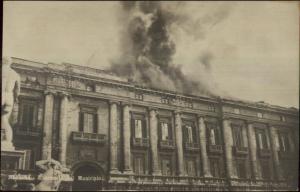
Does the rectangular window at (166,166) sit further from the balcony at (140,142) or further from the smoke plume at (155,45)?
the smoke plume at (155,45)

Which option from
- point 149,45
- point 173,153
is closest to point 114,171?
point 173,153

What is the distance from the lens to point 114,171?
8.24m

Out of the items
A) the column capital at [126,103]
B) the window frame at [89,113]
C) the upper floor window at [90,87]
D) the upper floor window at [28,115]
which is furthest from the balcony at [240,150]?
the upper floor window at [28,115]

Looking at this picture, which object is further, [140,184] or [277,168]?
[277,168]

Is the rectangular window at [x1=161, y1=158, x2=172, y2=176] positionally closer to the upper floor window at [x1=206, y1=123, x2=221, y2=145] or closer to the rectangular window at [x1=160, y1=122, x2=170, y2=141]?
the rectangular window at [x1=160, y1=122, x2=170, y2=141]

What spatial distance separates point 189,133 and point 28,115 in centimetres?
355

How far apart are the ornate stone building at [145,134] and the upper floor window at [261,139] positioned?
0.02 m

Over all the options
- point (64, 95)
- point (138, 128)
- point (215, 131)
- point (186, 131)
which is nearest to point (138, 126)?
point (138, 128)

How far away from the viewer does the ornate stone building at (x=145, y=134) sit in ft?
25.9

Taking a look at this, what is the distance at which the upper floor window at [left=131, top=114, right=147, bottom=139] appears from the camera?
28.4 ft

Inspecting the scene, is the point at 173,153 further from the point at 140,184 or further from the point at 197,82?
the point at 197,82

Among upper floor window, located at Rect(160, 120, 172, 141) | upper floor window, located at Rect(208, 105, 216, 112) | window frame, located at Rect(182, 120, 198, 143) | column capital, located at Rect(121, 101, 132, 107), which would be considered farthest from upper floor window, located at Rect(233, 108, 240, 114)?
column capital, located at Rect(121, 101, 132, 107)

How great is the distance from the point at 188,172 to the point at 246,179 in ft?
4.69

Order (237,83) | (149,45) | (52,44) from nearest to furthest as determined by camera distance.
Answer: (52,44) → (149,45) → (237,83)
